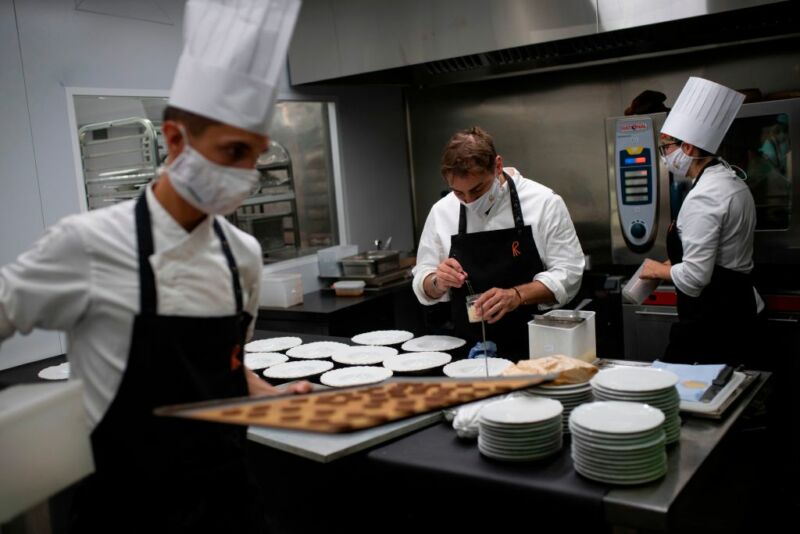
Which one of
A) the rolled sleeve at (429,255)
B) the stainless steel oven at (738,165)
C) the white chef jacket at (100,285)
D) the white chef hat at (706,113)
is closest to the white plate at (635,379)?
the white chef jacket at (100,285)

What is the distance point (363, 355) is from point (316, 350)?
9.4 inches

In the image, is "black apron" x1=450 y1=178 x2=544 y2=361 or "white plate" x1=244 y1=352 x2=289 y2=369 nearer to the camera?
"white plate" x1=244 y1=352 x2=289 y2=369

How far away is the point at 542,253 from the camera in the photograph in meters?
2.94

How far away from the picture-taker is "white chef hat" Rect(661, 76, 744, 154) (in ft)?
10.2

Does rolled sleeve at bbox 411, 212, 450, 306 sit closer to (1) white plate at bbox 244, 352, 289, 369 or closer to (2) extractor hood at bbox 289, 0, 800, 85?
(1) white plate at bbox 244, 352, 289, 369

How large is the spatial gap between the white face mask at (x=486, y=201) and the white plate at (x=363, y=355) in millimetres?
653

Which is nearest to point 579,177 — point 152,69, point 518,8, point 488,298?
point 518,8

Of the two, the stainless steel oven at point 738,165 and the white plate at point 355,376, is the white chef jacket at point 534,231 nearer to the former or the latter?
the white plate at point 355,376

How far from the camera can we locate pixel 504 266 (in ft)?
9.52

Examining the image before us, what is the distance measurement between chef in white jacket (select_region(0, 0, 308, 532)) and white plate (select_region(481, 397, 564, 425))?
26.8 inches

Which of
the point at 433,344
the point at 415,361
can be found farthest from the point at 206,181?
the point at 433,344

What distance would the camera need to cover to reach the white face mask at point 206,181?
128 cm

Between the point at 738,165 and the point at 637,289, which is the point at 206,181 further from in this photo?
the point at 738,165

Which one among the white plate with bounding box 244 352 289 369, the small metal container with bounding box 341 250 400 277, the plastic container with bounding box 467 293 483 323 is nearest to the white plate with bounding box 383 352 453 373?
the plastic container with bounding box 467 293 483 323
